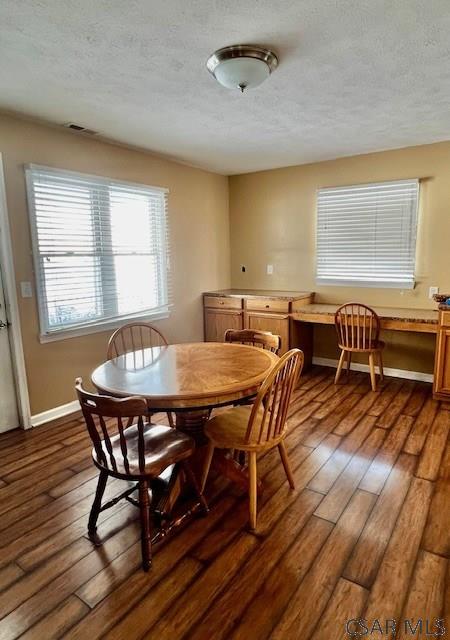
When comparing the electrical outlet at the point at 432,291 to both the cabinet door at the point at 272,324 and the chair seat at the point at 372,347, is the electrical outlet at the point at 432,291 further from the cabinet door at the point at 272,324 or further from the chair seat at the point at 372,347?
the cabinet door at the point at 272,324

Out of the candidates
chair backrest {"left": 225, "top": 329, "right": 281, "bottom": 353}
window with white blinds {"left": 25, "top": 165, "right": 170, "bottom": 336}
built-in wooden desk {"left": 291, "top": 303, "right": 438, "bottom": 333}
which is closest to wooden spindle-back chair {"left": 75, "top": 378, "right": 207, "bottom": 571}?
chair backrest {"left": 225, "top": 329, "right": 281, "bottom": 353}

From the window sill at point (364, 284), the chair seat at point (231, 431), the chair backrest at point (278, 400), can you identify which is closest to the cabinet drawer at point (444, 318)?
the window sill at point (364, 284)

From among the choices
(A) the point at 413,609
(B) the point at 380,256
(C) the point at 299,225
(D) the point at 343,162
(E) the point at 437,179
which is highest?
(D) the point at 343,162

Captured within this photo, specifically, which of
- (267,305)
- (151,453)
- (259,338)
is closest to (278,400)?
(151,453)

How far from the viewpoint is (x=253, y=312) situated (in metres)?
4.57

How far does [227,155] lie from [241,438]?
3.24 metres

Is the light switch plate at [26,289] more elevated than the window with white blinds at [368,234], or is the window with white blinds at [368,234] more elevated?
the window with white blinds at [368,234]

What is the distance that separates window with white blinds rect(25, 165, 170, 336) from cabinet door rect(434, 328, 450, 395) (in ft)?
9.31

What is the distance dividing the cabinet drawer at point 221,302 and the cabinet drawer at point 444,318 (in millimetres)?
2173

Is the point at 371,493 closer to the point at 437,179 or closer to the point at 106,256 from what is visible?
the point at 106,256

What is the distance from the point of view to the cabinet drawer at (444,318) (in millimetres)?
3416

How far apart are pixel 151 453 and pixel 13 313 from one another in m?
1.86

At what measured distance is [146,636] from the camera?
54.7 inches

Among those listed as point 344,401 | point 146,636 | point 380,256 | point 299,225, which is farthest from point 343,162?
point 146,636
